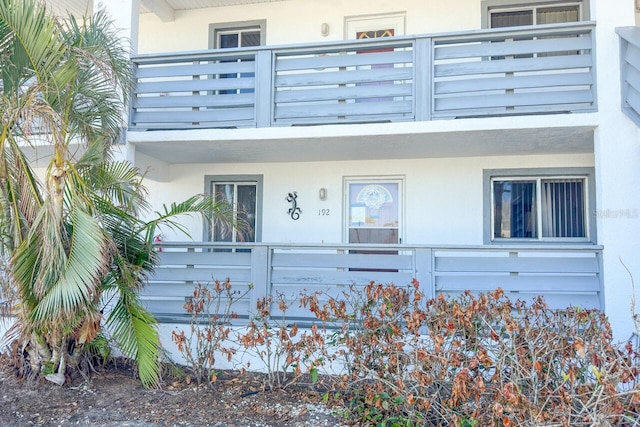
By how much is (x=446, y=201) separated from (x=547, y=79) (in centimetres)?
258

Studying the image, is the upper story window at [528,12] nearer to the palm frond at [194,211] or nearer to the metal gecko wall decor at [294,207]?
the metal gecko wall decor at [294,207]

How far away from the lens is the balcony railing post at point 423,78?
6551 mm

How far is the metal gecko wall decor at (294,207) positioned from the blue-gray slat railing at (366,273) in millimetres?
1832

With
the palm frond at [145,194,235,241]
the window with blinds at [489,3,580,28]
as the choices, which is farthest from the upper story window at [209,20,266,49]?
the window with blinds at [489,3,580,28]

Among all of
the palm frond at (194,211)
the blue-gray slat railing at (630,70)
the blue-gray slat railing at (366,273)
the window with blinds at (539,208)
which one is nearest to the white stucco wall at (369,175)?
the window with blinds at (539,208)

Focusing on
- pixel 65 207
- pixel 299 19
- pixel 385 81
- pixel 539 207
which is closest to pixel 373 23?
pixel 299 19

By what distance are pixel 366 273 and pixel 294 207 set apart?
8.46ft

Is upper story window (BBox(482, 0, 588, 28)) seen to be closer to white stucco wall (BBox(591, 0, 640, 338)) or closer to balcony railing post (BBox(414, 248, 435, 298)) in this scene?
white stucco wall (BBox(591, 0, 640, 338))

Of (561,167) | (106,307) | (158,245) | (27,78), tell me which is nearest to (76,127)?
(27,78)

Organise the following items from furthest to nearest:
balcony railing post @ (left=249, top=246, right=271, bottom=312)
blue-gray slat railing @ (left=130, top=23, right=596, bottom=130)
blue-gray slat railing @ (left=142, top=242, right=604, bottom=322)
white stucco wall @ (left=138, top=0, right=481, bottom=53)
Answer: white stucco wall @ (left=138, top=0, right=481, bottom=53)
balcony railing post @ (left=249, top=246, right=271, bottom=312)
blue-gray slat railing @ (left=130, top=23, right=596, bottom=130)
blue-gray slat railing @ (left=142, top=242, right=604, bottom=322)

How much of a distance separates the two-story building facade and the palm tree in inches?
49.9

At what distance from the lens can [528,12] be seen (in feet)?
26.6

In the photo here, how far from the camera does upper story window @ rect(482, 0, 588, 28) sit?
→ 798cm

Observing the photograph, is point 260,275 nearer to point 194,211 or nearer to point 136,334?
point 194,211
